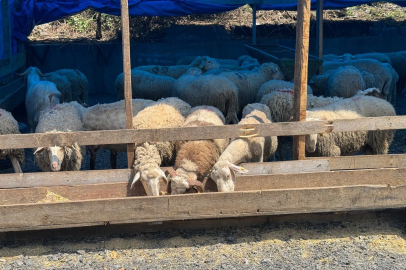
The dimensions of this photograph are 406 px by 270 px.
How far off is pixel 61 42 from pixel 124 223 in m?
13.4

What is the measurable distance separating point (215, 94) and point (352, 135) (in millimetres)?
2739

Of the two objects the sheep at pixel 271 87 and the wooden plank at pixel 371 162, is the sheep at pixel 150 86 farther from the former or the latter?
the wooden plank at pixel 371 162

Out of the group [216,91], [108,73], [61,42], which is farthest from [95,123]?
[61,42]

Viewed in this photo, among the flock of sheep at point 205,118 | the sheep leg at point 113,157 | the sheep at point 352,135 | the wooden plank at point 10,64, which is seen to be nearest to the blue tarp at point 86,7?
the wooden plank at point 10,64

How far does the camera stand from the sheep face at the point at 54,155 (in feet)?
18.3

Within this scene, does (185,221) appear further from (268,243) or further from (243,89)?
(243,89)

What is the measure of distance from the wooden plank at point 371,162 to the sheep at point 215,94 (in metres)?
3.02

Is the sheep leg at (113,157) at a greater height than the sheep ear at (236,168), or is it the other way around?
the sheep ear at (236,168)

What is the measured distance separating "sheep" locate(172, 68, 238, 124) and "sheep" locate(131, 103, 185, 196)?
68.7 inches

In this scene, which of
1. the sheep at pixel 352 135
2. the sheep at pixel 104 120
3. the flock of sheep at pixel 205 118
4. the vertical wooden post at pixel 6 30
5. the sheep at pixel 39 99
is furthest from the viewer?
the vertical wooden post at pixel 6 30

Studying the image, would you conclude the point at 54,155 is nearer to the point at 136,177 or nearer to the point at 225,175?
the point at 136,177

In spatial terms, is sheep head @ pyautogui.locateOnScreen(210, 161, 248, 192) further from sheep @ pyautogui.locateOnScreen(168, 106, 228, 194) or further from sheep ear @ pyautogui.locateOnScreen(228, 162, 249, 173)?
sheep @ pyautogui.locateOnScreen(168, 106, 228, 194)

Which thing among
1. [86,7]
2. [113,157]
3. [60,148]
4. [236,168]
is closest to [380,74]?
[113,157]

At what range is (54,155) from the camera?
564 centimetres
